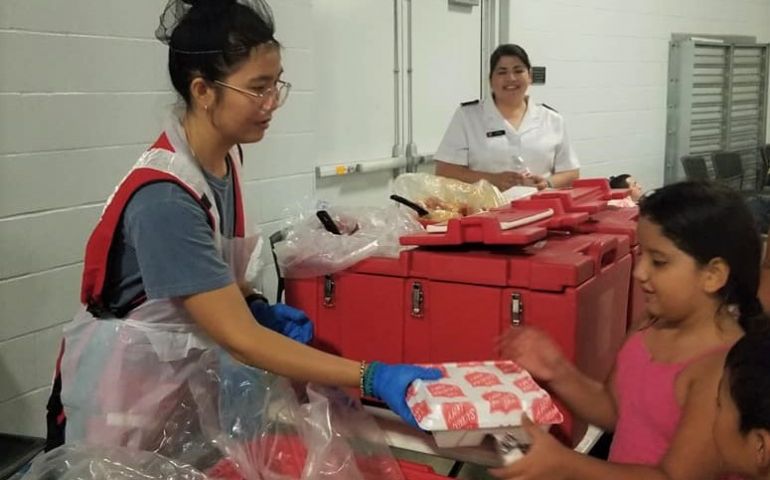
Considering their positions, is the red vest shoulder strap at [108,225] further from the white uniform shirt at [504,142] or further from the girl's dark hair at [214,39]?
the white uniform shirt at [504,142]

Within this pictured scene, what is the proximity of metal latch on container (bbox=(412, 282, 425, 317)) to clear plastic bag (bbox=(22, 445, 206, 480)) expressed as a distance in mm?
539

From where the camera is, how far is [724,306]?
1333 mm

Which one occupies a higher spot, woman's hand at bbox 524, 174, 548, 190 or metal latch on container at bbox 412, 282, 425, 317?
woman's hand at bbox 524, 174, 548, 190

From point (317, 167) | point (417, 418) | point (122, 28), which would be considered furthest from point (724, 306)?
point (317, 167)

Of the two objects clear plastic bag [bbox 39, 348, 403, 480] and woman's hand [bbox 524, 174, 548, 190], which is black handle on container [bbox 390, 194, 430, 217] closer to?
clear plastic bag [bbox 39, 348, 403, 480]

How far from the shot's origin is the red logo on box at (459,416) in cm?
119

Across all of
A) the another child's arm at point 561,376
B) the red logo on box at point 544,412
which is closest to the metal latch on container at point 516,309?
the another child's arm at point 561,376

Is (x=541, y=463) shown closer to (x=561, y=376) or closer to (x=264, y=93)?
(x=561, y=376)

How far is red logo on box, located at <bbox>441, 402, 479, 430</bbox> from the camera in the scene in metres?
1.19

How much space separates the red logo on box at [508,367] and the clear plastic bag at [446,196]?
22.9 inches

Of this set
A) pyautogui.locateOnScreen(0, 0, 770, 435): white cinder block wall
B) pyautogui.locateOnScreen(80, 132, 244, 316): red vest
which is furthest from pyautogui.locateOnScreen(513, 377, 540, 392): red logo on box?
pyautogui.locateOnScreen(0, 0, 770, 435): white cinder block wall

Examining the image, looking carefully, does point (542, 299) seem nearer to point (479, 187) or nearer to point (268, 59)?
point (268, 59)

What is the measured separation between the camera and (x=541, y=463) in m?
1.19

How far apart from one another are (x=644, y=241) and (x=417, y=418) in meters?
0.50
